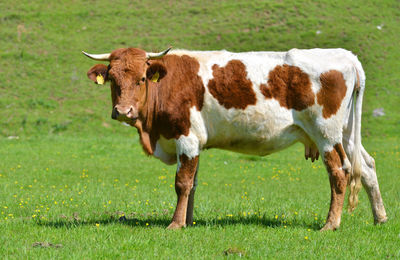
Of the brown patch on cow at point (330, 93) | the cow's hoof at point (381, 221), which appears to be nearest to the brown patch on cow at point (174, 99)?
the brown patch on cow at point (330, 93)

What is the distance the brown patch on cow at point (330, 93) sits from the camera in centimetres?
889

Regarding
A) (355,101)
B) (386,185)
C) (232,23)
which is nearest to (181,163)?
(355,101)

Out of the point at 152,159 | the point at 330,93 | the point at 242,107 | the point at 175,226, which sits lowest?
the point at 152,159

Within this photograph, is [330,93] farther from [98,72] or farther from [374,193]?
[98,72]

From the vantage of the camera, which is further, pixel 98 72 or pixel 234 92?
pixel 98 72

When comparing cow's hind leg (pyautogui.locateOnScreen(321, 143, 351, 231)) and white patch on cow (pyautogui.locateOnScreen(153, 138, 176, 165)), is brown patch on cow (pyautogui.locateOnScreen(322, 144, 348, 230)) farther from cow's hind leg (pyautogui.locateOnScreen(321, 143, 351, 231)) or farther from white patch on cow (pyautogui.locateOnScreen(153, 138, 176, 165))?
white patch on cow (pyautogui.locateOnScreen(153, 138, 176, 165))

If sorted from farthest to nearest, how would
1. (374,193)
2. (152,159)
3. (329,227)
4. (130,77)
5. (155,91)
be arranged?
1. (152,159)
2. (374,193)
3. (155,91)
4. (329,227)
5. (130,77)

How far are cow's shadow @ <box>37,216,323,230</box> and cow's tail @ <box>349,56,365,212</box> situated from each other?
78cm

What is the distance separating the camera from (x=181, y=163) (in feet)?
29.0

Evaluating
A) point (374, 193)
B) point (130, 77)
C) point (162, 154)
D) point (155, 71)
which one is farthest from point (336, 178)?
point (130, 77)

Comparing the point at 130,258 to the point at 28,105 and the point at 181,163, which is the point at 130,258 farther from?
the point at 28,105

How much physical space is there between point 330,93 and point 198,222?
3.21 m

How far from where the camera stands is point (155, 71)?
8.84 m

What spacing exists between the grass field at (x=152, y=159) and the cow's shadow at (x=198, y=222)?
47mm
